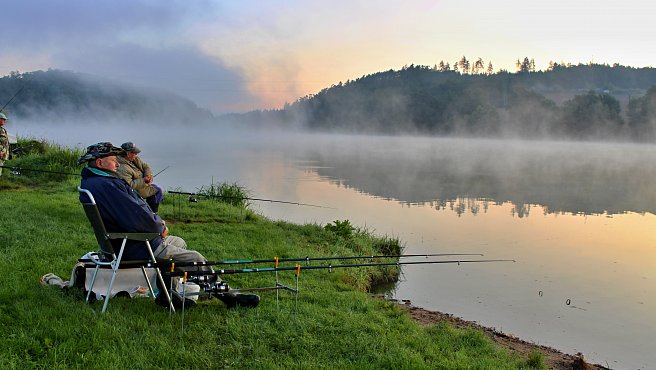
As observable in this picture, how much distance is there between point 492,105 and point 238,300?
127 meters

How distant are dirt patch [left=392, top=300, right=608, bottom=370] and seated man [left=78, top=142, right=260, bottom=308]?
354 centimetres

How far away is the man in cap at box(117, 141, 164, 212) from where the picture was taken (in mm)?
6703

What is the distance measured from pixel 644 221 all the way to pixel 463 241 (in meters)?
8.81

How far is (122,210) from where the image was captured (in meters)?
4.47

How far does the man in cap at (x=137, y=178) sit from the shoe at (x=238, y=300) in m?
2.37

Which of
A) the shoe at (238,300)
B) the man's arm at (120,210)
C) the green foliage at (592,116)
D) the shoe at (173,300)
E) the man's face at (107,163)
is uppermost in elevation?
the green foliage at (592,116)

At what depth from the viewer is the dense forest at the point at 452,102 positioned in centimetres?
10906

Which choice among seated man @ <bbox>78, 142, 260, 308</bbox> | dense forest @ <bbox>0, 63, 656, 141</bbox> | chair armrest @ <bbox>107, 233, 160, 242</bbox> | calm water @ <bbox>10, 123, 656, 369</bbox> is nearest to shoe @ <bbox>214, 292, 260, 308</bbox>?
seated man @ <bbox>78, 142, 260, 308</bbox>

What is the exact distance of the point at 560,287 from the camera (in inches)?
392

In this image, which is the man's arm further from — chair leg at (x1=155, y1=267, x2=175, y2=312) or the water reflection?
the water reflection

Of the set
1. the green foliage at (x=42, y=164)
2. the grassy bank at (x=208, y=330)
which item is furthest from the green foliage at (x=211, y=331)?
the green foliage at (x=42, y=164)

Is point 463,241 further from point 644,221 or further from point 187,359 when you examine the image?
point 187,359

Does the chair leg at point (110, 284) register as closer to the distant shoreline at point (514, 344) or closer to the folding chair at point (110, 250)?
the folding chair at point (110, 250)

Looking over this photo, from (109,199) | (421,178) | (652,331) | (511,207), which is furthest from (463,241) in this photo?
(421,178)
